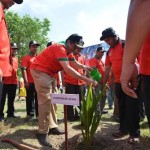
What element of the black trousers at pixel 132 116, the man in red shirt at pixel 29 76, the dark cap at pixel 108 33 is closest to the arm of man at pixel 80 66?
the dark cap at pixel 108 33

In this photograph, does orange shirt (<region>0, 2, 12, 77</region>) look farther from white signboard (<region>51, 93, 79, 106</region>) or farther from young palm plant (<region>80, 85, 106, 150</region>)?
young palm plant (<region>80, 85, 106, 150</region>)

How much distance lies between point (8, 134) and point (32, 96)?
2056 mm

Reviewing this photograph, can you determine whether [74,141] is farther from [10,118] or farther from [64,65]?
[10,118]

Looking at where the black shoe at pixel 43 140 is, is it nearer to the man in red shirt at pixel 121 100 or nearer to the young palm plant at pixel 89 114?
the young palm plant at pixel 89 114

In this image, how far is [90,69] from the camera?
5262mm

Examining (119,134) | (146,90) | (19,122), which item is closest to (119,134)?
(119,134)

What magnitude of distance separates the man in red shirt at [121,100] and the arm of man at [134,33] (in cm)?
331

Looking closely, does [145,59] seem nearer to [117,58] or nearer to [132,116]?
[132,116]

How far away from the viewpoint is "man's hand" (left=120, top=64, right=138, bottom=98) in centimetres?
133

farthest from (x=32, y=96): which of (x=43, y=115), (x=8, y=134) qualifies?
(x=43, y=115)

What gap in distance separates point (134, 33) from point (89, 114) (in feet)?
10.5

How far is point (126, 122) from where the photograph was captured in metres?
4.75

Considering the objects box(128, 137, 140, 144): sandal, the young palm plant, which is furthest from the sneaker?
the young palm plant

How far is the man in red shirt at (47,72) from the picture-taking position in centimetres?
457
